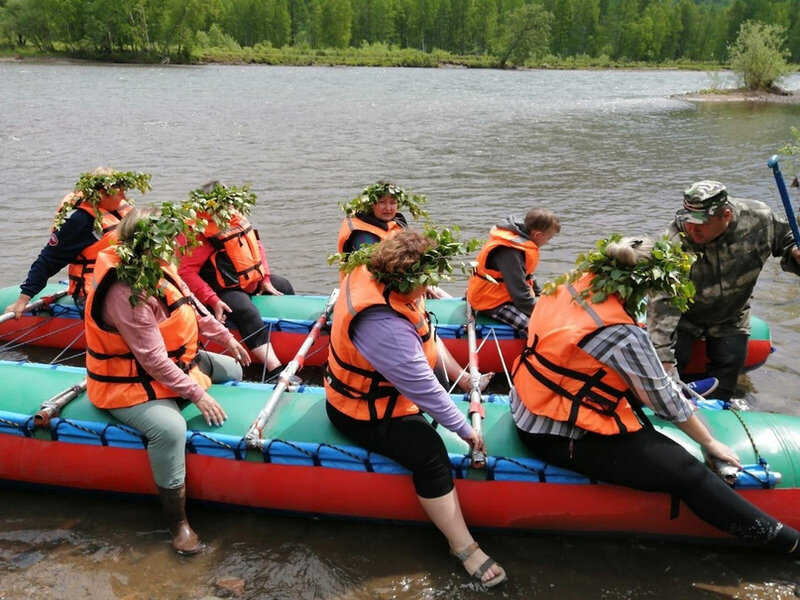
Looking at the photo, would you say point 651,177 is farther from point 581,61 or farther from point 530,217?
point 581,61

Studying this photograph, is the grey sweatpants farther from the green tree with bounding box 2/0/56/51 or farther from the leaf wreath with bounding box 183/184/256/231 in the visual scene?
the green tree with bounding box 2/0/56/51

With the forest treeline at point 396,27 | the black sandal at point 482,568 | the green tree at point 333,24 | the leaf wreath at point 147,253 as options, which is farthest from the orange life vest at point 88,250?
the green tree at point 333,24

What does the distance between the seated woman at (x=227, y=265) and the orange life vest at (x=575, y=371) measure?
3083mm

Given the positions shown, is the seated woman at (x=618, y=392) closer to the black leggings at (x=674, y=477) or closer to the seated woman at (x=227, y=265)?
the black leggings at (x=674, y=477)

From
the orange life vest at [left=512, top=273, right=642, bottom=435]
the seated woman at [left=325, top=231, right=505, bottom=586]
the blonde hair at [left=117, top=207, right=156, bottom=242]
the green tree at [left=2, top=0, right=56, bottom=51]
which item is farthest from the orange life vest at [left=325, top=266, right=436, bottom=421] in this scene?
the green tree at [left=2, top=0, right=56, bottom=51]

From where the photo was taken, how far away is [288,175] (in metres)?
15.1

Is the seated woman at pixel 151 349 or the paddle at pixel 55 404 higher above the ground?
the seated woman at pixel 151 349

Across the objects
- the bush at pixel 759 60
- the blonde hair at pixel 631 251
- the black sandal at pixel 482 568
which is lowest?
the black sandal at pixel 482 568

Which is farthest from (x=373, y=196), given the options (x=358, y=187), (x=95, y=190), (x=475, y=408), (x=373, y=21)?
(x=373, y=21)

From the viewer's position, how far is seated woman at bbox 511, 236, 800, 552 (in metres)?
3.44

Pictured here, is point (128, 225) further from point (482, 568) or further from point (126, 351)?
point (482, 568)

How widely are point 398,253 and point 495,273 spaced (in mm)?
2568

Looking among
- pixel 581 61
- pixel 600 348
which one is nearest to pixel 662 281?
pixel 600 348

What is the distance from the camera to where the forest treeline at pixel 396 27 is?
58.4m
